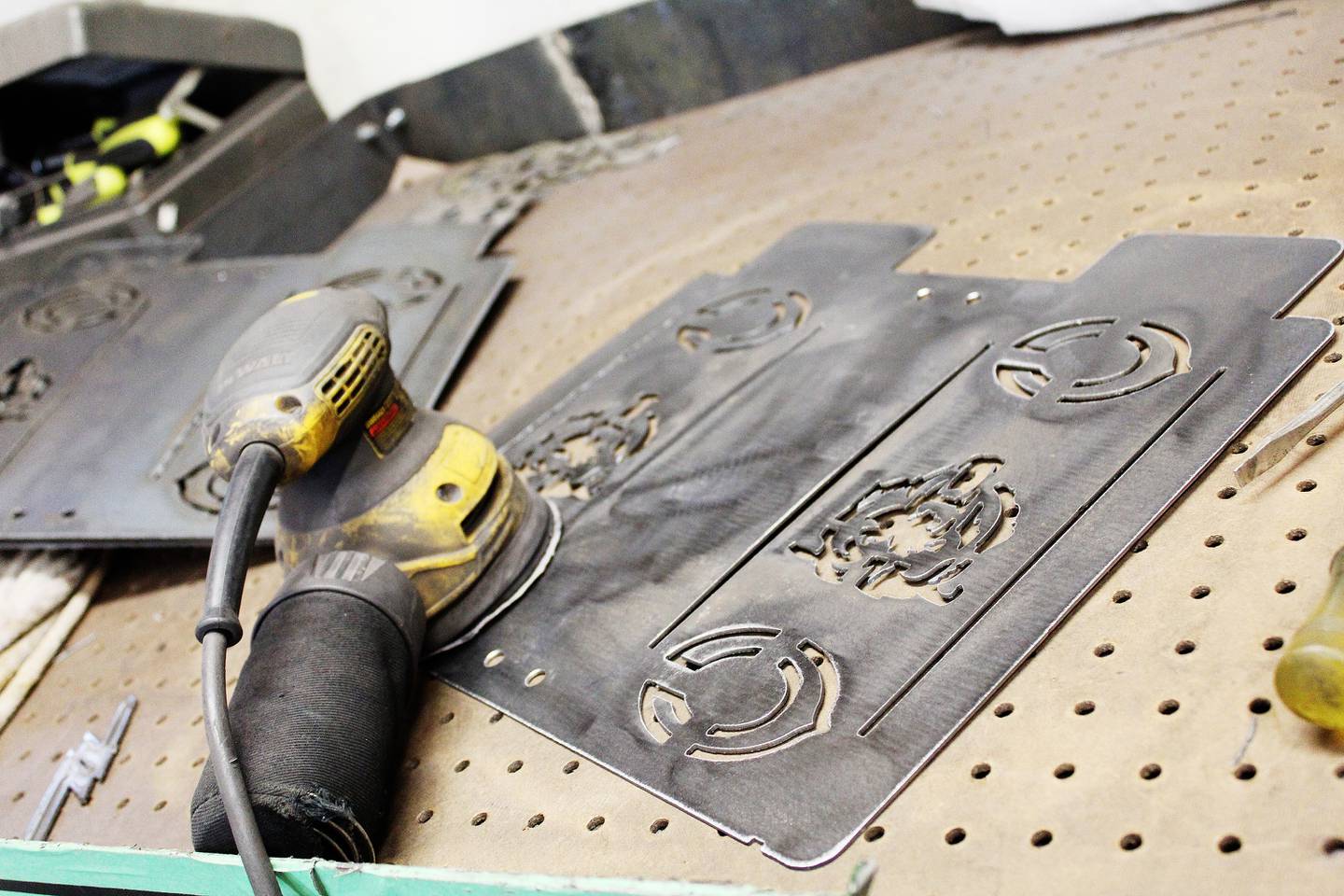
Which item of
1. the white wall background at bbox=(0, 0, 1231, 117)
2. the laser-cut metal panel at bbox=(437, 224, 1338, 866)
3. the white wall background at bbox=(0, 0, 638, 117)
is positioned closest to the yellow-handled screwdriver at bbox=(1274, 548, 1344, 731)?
the laser-cut metal panel at bbox=(437, 224, 1338, 866)

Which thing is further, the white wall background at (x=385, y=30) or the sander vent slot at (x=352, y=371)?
the white wall background at (x=385, y=30)

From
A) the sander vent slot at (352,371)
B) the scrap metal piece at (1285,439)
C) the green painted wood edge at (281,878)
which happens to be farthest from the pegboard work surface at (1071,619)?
the sander vent slot at (352,371)

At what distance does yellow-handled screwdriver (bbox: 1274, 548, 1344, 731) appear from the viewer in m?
0.77

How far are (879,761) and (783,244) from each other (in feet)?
3.75

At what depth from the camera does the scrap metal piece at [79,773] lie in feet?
4.52

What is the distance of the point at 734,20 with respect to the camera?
2.78 m

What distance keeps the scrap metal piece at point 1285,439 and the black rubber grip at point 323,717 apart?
0.81 meters

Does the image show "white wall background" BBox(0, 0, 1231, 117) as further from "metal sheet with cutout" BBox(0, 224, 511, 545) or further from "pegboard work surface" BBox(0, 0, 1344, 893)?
"metal sheet with cutout" BBox(0, 224, 511, 545)

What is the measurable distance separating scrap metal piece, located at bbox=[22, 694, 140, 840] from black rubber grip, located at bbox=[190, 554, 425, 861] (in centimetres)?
37

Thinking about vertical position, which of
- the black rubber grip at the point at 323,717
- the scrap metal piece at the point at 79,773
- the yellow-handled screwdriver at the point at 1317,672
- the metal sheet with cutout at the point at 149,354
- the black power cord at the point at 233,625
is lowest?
the scrap metal piece at the point at 79,773

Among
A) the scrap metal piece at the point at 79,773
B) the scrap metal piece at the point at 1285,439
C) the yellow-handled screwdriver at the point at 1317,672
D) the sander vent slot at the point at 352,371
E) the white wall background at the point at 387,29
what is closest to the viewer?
the yellow-handled screwdriver at the point at 1317,672

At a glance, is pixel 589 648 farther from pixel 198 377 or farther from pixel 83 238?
pixel 83 238

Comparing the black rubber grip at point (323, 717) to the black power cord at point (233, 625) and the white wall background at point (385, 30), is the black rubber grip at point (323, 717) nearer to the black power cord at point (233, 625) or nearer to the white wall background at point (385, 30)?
the black power cord at point (233, 625)

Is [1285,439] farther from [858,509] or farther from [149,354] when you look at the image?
[149,354]
